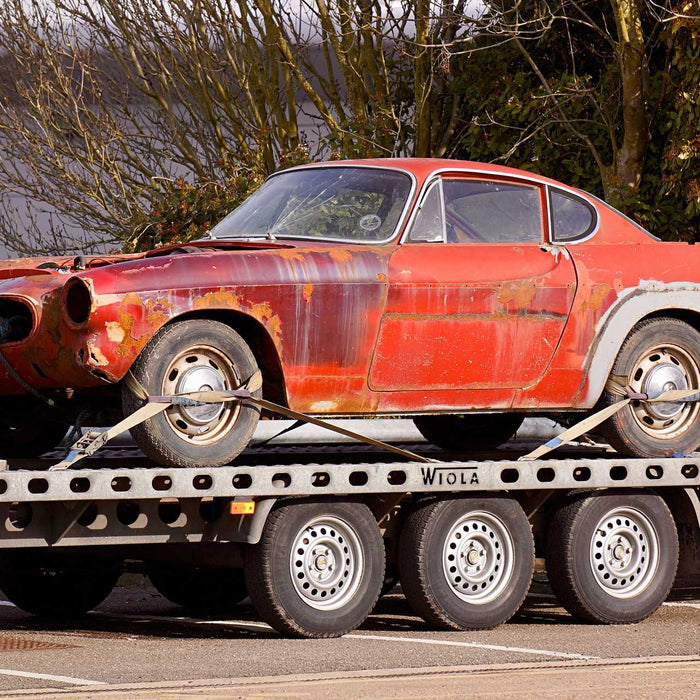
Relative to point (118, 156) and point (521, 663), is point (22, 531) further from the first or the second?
point (118, 156)

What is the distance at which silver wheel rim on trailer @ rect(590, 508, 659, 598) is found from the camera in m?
8.73

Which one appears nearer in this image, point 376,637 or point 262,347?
point 262,347

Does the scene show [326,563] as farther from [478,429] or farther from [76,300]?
[478,429]

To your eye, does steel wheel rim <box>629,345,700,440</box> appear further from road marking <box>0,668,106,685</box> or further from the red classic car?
road marking <box>0,668,106,685</box>

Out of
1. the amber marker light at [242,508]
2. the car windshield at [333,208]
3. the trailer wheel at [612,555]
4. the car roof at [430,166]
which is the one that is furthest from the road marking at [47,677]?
the car roof at [430,166]

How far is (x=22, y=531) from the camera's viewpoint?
7.33m

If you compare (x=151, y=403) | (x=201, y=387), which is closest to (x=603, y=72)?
(x=201, y=387)

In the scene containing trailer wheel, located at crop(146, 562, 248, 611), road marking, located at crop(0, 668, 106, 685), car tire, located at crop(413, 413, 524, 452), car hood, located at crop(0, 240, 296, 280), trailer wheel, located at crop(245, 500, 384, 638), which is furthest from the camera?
car tire, located at crop(413, 413, 524, 452)

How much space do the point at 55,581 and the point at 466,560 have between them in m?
2.68

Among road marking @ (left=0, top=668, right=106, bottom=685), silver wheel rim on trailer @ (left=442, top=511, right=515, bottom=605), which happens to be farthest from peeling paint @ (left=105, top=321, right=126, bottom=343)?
silver wheel rim on trailer @ (left=442, top=511, right=515, bottom=605)

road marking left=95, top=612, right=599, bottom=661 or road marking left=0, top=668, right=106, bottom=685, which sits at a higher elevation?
road marking left=0, top=668, right=106, bottom=685

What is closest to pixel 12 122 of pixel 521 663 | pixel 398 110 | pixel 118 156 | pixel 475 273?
pixel 118 156

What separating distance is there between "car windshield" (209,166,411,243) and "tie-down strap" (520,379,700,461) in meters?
1.53

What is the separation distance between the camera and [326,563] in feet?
25.8
